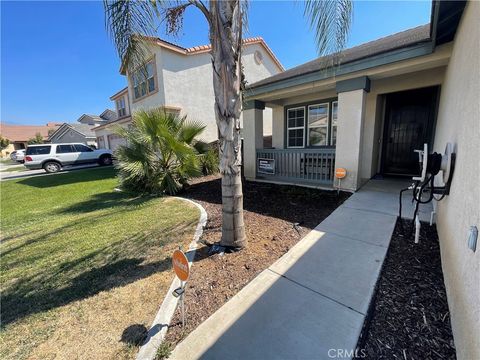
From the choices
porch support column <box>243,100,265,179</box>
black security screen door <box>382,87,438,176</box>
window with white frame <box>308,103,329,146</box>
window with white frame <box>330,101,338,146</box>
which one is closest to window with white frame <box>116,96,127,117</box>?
porch support column <box>243,100,265,179</box>

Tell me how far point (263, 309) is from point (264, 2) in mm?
4701

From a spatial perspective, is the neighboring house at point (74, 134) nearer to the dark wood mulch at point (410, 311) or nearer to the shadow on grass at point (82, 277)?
the shadow on grass at point (82, 277)

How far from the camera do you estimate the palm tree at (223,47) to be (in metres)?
2.75

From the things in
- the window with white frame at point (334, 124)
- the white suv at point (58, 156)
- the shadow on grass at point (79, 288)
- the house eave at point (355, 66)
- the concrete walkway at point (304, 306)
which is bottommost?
the shadow on grass at point (79, 288)

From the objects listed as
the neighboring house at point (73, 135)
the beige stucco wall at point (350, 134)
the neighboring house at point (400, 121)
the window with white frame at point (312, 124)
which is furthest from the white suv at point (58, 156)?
the neighboring house at point (73, 135)

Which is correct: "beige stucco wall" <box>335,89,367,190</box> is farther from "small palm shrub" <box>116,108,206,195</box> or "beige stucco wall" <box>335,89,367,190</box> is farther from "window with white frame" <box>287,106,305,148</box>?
"small palm shrub" <box>116,108,206,195</box>

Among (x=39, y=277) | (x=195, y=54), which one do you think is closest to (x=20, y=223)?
(x=39, y=277)

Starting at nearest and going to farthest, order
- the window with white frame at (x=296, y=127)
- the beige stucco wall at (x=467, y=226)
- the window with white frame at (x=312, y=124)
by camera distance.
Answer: the beige stucco wall at (x=467, y=226) → the window with white frame at (x=312, y=124) → the window with white frame at (x=296, y=127)

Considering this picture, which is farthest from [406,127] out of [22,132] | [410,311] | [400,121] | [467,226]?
[22,132]

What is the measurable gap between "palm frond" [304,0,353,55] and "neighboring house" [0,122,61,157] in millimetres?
53763

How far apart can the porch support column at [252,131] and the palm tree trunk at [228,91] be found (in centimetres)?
522

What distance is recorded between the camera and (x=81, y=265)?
3.33 metres

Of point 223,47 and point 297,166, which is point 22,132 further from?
point 223,47

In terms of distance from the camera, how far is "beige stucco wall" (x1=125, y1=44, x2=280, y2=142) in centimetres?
1180
